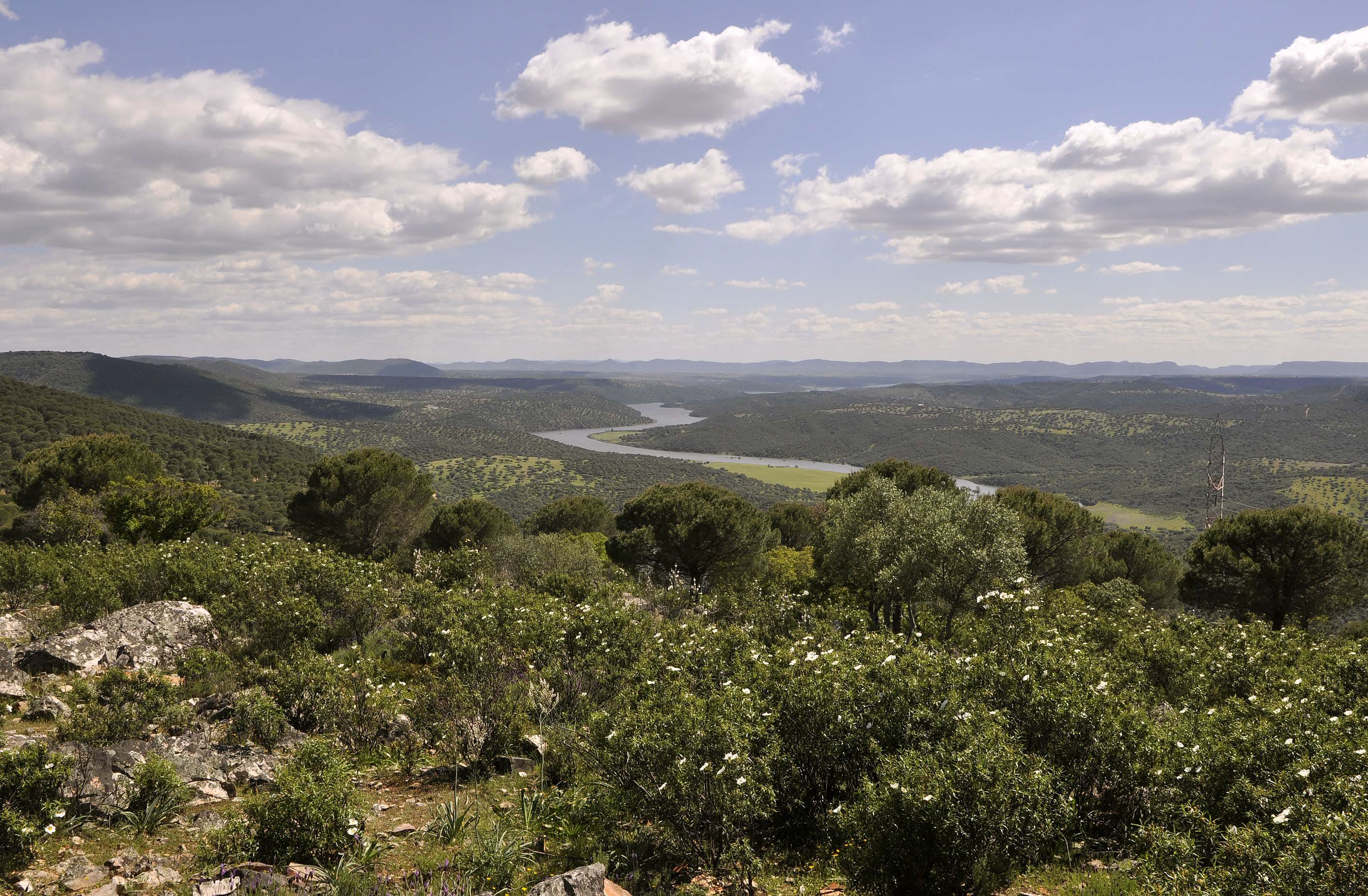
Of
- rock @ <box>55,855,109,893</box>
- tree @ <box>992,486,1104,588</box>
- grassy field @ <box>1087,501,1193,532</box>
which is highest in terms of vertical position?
rock @ <box>55,855,109,893</box>

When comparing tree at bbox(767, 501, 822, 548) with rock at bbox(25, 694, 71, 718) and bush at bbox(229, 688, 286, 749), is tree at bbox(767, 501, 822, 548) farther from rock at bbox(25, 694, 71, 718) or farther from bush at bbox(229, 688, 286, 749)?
rock at bbox(25, 694, 71, 718)

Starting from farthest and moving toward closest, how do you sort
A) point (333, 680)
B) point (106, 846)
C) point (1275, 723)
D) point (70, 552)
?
point (70, 552), point (333, 680), point (1275, 723), point (106, 846)

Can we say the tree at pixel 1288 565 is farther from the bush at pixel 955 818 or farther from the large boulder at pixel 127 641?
the large boulder at pixel 127 641

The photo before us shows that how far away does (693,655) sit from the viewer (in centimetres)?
1223

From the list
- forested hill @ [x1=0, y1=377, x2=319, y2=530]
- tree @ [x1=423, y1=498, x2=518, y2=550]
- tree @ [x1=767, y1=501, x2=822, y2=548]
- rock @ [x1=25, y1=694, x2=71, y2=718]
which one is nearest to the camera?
rock @ [x1=25, y1=694, x2=71, y2=718]

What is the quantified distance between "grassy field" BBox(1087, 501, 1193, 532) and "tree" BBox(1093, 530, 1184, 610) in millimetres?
90186

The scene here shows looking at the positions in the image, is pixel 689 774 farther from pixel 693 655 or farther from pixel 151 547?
pixel 151 547

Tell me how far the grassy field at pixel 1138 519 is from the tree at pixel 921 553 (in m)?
115

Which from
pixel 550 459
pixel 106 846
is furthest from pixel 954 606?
pixel 550 459

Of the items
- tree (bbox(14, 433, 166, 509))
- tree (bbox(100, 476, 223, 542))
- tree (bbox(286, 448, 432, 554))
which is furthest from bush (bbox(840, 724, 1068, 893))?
tree (bbox(14, 433, 166, 509))

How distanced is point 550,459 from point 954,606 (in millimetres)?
167825

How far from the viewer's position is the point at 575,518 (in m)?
51.3

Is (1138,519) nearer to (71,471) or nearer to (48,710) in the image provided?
(71,471)

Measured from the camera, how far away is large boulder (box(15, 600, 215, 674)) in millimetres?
14398
